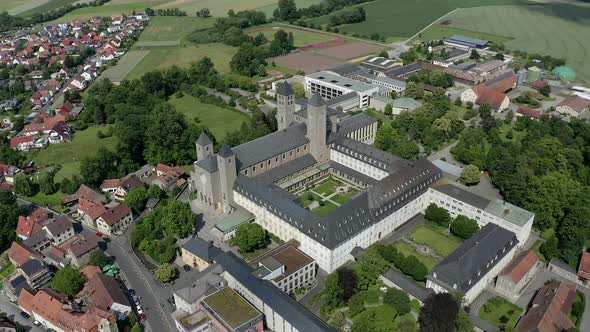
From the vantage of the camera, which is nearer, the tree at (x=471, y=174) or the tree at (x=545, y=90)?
the tree at (x=471, y=174)

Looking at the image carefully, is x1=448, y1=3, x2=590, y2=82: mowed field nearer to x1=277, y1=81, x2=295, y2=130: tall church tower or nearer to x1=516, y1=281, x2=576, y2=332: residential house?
x1=277, y1=81, x2=295, y2=130: tall church tower

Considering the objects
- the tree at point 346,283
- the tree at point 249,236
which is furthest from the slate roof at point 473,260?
the tree at point 249,236

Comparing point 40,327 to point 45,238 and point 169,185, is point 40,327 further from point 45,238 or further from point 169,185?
point 169,185

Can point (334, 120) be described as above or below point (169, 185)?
above

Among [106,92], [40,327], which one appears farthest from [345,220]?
[106,92]

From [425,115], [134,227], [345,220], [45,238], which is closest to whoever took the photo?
[345,220]

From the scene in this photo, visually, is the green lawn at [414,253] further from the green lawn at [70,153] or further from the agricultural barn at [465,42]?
the agricultural barn at [465,42]

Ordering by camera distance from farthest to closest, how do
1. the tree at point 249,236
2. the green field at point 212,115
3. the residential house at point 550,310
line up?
the green field at point 212,115
the tree at point 249,236
the residential house at point 550,310
